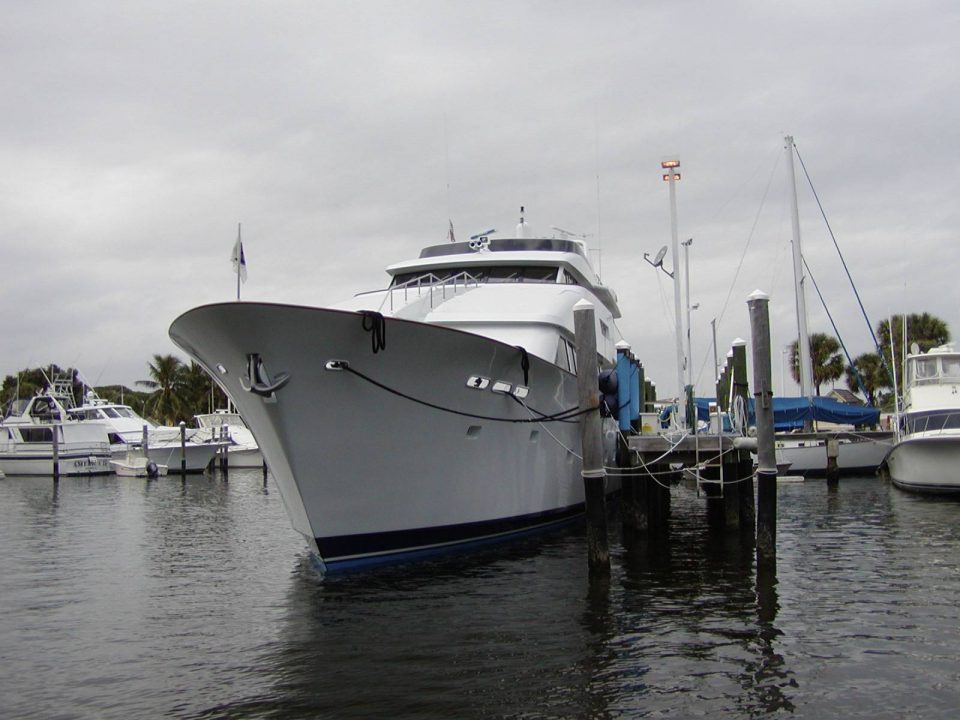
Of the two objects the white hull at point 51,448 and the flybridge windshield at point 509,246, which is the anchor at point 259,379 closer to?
the flybridge windshield at point 509,246

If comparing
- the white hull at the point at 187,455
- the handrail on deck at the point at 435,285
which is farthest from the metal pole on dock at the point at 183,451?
the handrail on deck at the point at 435,285

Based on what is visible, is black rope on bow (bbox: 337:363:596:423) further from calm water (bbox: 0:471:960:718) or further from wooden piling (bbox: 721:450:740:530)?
wooden piling (bbox: 721:450:740:530)

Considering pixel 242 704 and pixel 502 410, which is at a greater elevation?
pixel 502 410

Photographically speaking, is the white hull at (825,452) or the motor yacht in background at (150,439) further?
the motor yacht in background at (150,439)

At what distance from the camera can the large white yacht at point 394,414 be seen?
32.8 ft

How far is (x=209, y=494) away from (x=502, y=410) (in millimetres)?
19431

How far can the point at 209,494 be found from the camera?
1152 inches

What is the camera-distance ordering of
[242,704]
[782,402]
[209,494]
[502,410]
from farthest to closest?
[782,402]
[209,494]
[502,410]
[242,704]

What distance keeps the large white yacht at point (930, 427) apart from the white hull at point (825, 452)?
4.07 metres

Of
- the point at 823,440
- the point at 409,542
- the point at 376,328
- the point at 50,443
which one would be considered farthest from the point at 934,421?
the point at 50,443

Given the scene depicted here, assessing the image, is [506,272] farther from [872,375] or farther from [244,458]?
[872,375]

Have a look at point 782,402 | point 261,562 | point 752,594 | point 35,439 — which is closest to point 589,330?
point 752,594

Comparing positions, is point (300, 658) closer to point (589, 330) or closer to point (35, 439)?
point (589, 330)

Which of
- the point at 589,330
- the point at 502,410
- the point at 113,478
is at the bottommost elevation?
the point at 113,478
